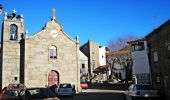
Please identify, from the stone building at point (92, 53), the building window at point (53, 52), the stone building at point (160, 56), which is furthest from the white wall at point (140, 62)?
the stone building at point (92, 53)

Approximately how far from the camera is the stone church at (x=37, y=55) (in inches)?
1539

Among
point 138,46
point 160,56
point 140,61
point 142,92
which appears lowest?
point 142,92

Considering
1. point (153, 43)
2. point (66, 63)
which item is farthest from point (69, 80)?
point (153, 43)

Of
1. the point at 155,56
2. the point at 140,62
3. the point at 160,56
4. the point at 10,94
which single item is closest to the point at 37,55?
the point at 140,62

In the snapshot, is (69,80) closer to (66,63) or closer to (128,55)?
(66,63)

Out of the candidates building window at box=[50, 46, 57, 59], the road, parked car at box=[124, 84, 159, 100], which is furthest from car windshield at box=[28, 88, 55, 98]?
building window at box=[50, 46, 57, 59]

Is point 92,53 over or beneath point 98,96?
over

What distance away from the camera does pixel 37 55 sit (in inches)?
1574

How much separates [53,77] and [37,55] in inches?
158

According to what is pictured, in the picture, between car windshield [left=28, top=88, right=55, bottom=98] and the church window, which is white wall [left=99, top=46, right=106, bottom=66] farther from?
car windshield [left=28, top=88, right=55, bottom=98]

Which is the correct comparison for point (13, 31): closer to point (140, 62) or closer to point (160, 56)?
point (140, 62)

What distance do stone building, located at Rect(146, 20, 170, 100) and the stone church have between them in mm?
14819

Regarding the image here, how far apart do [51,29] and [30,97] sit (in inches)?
1053

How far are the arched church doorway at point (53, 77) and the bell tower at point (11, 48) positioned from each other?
14.5 feet
